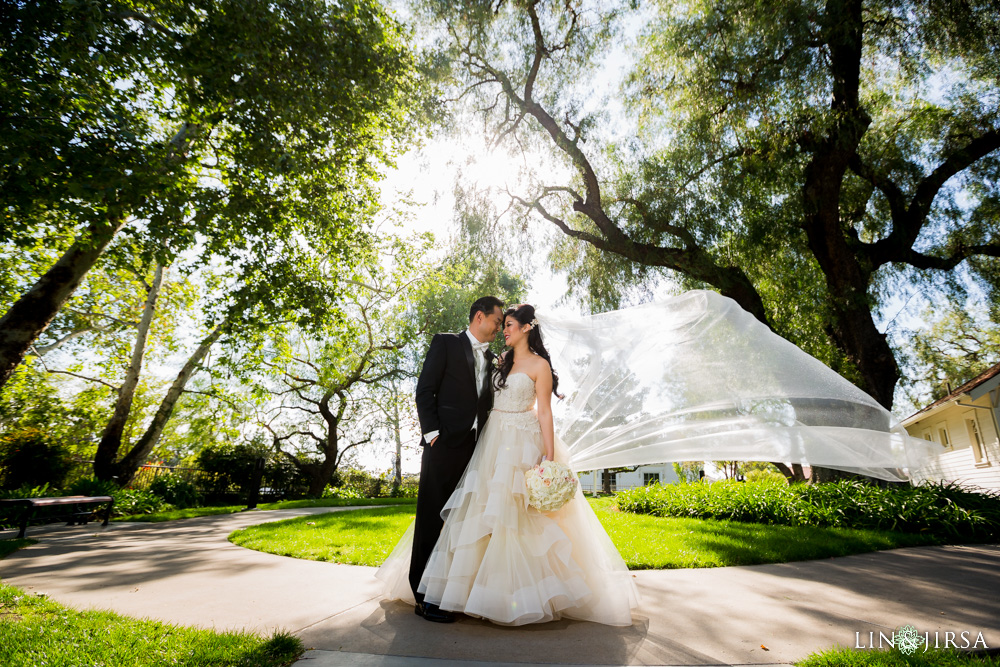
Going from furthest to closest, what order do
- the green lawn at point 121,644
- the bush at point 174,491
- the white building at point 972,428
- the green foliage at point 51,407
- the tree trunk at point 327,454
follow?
1. the tree trunk at point 327,454
2. the green foliage at point 51,407
3. the bush at point 174,491
4. the white building at point 972,428
5. the green lawn at point 121,644

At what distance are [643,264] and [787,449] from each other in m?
8.87

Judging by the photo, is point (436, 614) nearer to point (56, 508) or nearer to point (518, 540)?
point (518, 540)

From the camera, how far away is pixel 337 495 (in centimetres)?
2070

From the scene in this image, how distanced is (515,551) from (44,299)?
29.4 feet

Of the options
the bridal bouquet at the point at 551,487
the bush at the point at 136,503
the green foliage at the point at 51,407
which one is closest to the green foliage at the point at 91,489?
the bush at the point at 136,503

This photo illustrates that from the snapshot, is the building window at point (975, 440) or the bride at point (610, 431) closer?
the bride at point (610, 431)

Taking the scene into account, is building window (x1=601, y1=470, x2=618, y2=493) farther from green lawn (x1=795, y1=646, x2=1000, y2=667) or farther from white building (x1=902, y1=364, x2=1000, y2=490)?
green lawn (x1=795, y1=646, x2=1000, y2=667)

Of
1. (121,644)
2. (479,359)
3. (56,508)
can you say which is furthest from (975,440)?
(56,508)

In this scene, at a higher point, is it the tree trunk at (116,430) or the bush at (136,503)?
the tree trunk at (116,430)

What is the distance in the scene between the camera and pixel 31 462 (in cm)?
1153

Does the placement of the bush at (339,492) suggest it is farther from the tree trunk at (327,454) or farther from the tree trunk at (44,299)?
the tree trunk at (44,299)

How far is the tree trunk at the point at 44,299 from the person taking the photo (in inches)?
296

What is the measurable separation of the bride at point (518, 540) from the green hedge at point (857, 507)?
6733mm

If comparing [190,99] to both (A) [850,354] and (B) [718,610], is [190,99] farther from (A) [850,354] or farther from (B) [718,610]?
(A) [850,354]
